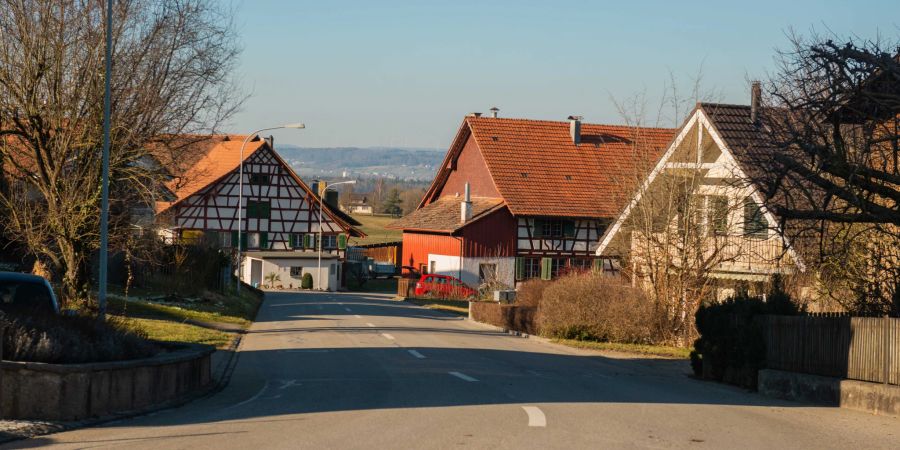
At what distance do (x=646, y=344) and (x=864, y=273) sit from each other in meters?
10.1

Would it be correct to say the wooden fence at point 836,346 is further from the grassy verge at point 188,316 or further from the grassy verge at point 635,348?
the grassy verge at point 188,316

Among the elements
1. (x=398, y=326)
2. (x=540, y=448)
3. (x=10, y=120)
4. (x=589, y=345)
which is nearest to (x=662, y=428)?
(x=540, y=448)

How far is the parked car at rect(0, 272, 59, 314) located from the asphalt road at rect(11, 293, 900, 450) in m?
3.17

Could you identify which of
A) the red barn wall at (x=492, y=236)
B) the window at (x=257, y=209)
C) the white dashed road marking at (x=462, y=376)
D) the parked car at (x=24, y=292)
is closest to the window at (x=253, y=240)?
the window at (x=257, y=209)

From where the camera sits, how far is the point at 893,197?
579 inches

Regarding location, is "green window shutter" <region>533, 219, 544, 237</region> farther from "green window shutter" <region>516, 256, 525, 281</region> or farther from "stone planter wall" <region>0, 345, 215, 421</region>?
"stone planter wall" <region>0, 345, 215, 421</region>

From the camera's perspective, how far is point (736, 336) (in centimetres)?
1886

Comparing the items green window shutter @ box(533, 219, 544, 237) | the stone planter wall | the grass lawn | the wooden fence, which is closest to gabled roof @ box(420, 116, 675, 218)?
green window shutter @ box(533, 219, 544, 237)

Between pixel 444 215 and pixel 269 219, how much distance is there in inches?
770

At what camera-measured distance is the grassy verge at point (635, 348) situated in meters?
26.1

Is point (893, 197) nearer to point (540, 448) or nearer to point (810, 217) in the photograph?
point (810, 217)

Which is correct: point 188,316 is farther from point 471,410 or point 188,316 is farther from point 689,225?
point 471,410

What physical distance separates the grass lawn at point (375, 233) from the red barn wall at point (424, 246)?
41.1m

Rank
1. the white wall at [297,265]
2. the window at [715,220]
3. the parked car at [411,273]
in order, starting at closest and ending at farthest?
the window at [715,220] < the parked car at [411,273] < the white wall at [297,265]
